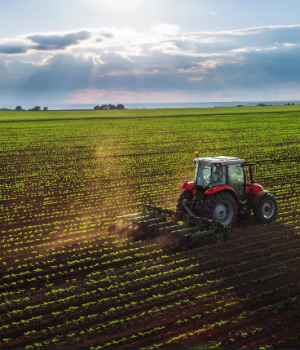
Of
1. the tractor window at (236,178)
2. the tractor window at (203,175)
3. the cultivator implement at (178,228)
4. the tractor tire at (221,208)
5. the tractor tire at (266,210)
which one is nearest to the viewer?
the cultivator implement at (178,228)

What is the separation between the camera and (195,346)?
25.0 ft

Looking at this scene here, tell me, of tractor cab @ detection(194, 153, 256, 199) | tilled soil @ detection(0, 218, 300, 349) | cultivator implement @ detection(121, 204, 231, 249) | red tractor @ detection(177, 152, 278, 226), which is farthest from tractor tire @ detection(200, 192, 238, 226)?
tilled soil @ detection(0, 218, 300, 349)

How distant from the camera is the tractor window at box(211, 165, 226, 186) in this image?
1295 centimetres

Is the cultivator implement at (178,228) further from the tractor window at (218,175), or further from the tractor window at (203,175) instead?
the tractor window at (218,175)

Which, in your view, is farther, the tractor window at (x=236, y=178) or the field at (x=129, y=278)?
the tractor window at (x=236, y=178)

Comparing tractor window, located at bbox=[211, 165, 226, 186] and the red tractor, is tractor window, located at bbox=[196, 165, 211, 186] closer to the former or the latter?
the red tractor

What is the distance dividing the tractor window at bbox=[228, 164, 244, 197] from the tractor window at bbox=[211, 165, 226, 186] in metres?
0.25

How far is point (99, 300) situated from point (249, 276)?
3.66 metres

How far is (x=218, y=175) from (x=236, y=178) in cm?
75

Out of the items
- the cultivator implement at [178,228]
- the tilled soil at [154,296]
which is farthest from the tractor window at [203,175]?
the tilled soil at [154,296]

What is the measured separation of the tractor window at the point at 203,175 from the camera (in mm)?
13135

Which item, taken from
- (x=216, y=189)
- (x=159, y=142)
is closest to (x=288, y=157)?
(x=159, y=142)

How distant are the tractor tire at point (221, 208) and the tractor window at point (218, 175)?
39cm

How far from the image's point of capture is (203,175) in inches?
523
